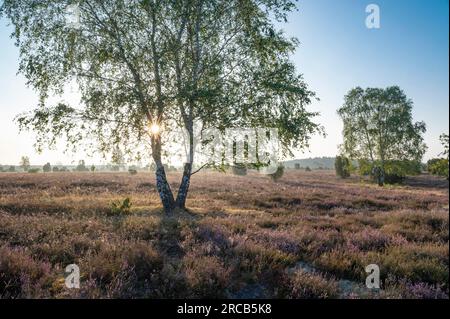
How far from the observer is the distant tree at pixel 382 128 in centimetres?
4494

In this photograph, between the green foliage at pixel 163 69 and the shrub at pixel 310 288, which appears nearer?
the shrub at pixel 310 288

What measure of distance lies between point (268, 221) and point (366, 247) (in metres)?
4.26

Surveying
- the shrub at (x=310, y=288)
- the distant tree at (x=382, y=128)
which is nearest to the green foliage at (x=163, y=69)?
the shrub at (x=310, y=288)

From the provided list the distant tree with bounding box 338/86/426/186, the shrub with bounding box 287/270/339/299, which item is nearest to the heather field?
the shrub with bounding box 287/270/339/299

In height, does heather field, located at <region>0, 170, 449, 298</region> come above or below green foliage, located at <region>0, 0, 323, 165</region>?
below

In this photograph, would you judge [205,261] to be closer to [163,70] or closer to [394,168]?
[163,70]

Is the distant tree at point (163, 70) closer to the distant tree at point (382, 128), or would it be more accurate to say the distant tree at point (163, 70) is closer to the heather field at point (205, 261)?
the heather field at point (205, 261)

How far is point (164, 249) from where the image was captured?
800 centimetres

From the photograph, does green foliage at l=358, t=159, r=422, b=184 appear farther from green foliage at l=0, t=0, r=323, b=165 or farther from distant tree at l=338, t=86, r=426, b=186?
green foliage at l=0, t=0, r=323, b=165

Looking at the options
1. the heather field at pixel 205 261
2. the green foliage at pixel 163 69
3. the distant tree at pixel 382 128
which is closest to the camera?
the heather field at pixel 205 261

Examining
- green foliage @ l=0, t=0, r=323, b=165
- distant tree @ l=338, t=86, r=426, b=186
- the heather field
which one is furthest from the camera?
distant tree @ l=338, t=86, r=426, b=186

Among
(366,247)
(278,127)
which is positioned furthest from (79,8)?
(366,247)

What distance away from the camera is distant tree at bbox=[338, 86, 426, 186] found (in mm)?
44938

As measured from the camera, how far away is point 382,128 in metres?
45.8
